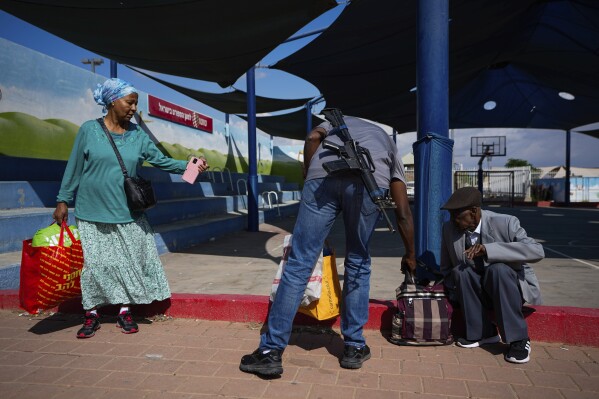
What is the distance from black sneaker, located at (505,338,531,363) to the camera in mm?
2543

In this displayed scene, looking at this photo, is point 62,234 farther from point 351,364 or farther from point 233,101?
point 233,101

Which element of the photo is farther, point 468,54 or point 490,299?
point 468,54

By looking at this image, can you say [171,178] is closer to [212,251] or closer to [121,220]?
[212,251]

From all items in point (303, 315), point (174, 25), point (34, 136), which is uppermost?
point (174, 25)

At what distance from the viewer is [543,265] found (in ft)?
17.8

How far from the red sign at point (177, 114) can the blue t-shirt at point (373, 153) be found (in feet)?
32.6

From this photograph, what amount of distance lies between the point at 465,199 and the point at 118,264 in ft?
8.01

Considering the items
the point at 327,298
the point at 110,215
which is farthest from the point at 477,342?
the point at 110,215

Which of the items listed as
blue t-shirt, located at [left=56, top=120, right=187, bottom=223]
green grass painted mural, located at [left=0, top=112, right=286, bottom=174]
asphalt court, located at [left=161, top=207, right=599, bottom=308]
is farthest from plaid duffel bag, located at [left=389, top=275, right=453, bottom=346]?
green grass painted mural, located at [left=0, top=112, right=286, bottom=174]

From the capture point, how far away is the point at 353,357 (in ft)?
8.18

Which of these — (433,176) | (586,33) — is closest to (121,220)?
(433,176)

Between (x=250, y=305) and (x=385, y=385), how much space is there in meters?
1.32

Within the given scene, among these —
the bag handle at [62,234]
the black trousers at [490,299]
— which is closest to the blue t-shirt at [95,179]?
the bag handle at [62,234]

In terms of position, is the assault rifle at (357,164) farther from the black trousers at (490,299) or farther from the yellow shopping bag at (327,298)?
the black trousers at (490,299)
